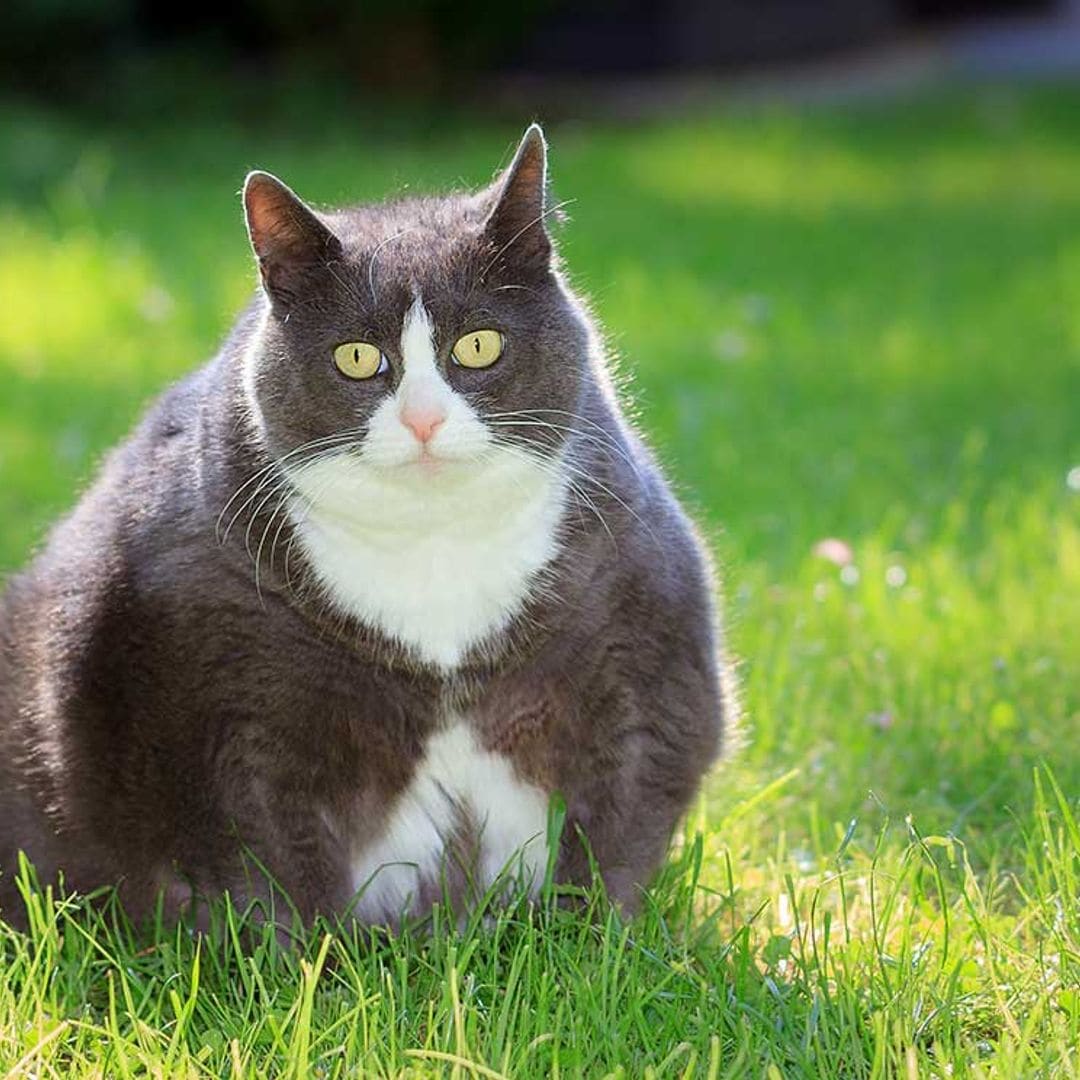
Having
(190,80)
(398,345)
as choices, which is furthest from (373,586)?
(190,80)

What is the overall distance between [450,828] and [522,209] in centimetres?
84

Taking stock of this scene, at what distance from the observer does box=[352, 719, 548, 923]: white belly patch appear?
258 cm

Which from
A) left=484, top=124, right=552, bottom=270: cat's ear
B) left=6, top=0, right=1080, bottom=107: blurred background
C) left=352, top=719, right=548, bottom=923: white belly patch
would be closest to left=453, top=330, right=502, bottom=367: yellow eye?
left=484, top=124, right=552, bottom=270: cat's ear

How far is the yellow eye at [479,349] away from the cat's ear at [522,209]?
0.11m

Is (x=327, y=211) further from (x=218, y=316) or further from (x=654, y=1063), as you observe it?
(x=218, y=316)

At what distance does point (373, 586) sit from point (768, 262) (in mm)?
4824

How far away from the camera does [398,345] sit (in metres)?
2.41

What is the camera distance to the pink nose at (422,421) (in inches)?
93.0

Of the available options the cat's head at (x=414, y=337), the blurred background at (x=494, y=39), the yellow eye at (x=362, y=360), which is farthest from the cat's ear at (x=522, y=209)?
the blurred background at (x=494, y=39)

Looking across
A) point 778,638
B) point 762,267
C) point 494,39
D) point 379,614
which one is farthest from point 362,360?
point 494,39

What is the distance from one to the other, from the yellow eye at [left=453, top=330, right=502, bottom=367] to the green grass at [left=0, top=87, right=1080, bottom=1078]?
0.61 metres

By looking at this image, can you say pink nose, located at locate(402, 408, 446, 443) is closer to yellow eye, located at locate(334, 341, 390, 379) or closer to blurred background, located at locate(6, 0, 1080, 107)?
yellow eye, located at locate(334, 341, 390, 379)

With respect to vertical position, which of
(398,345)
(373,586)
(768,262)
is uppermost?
(398,345)

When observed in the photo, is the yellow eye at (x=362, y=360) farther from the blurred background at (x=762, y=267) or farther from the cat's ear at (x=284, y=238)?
the blurred background at (x=762, y=267)
